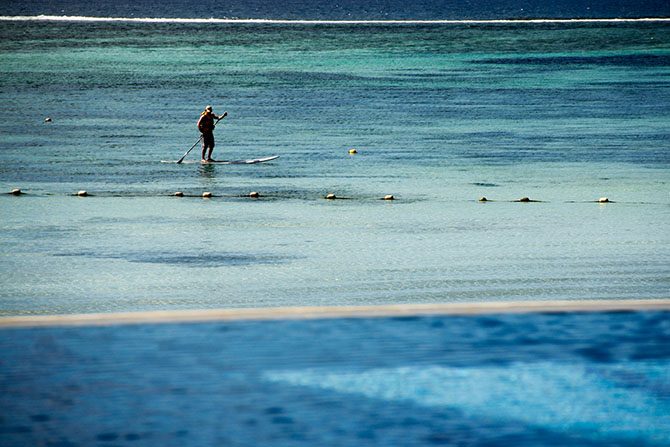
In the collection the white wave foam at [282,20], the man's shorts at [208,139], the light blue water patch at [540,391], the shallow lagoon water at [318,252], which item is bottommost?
the light blue water patch at [540,391]

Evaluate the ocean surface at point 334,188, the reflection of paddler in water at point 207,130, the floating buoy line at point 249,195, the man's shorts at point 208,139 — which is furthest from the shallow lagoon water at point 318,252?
the man's shorts at point 208,139

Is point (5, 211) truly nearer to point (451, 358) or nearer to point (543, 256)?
point (543, 256)

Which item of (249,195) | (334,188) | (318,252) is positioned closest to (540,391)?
(318,252)

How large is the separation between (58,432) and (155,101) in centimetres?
4664

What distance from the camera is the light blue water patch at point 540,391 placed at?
7.15 meters

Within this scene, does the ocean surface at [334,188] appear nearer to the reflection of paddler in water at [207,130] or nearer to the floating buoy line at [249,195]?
the floating buoy line at [249,195]

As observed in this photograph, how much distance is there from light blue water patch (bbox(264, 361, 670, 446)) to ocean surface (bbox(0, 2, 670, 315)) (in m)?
4.35

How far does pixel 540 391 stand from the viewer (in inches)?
299

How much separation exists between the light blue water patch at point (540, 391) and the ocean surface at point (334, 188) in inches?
171

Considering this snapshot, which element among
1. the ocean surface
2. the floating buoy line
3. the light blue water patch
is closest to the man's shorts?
the ocean surface

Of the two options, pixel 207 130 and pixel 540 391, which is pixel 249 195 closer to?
pixel 207 130

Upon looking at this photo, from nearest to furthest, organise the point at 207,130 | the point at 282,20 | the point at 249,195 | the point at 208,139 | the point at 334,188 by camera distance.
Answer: the point at 249,195 → the point at 334,188 → the point at 207,130 → the point at 208,139 → the point at 282,20

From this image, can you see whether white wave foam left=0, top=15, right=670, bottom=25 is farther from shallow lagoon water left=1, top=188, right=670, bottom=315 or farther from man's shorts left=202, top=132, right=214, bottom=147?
shallow lagoon water left=1, top=188, right=670, bottom=315

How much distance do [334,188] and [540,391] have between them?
53.9 feet
